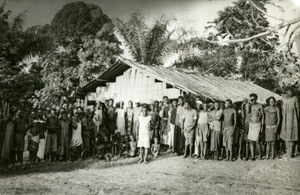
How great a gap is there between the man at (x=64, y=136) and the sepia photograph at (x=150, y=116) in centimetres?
2

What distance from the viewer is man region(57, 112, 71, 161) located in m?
7.52

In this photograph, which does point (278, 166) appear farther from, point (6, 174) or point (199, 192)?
point (6, 174)

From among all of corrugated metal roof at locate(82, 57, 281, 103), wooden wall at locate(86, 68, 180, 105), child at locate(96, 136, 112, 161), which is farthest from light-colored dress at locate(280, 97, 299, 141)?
child at locate(96, 136, 112, 161)

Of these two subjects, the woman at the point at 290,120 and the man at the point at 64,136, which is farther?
the man at the point at 64,136

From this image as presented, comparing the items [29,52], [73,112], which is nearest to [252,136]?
[73,112]

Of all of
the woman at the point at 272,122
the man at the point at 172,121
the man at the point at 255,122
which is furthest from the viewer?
the man at the point at 172,121

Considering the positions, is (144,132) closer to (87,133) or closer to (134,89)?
(87,133)

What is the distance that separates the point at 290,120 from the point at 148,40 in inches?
219

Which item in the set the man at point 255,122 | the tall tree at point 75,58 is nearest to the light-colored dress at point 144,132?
the man at point 255,122

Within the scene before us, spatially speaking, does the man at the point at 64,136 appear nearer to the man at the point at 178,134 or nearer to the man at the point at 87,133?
the man at the point at 87,133

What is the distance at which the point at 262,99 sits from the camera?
430 inches

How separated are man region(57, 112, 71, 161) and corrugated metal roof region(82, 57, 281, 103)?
2425 millimetres

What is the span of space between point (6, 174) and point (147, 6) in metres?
3.78

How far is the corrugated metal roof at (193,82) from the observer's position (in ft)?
28.4
